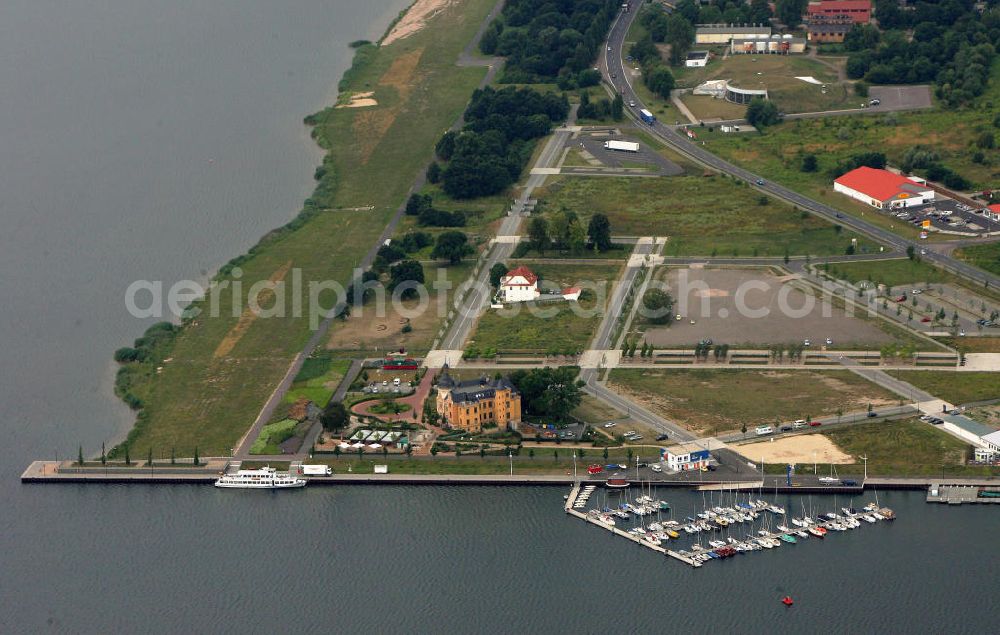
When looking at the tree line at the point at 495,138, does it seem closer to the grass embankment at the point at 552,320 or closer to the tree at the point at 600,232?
the tree at the point at 600,232

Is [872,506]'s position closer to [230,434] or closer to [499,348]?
[499,348]

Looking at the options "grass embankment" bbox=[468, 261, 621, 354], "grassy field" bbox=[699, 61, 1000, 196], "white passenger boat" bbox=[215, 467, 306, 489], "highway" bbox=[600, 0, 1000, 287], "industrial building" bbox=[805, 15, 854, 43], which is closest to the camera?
"white passenger boat" bbox=[215, 467, 306, 489]

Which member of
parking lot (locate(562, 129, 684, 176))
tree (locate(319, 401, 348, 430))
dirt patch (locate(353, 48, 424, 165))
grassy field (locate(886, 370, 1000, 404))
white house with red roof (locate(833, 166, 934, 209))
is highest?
dirt patch (locate(353, 48, 424, 165))

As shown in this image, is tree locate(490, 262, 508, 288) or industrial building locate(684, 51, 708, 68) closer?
tree locate(490, 262, 508, 288)

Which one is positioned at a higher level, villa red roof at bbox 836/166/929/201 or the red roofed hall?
the red roofed hall

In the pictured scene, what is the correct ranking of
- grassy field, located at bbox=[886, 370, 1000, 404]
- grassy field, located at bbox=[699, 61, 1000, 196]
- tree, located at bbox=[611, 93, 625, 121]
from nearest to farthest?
grassy field, located at bbox=[886, 370, 1000, 404] < grassy field, located at bbox=[699, 61, 1000, 196] < tree, located at bbox=[611, 93, 625, 121]

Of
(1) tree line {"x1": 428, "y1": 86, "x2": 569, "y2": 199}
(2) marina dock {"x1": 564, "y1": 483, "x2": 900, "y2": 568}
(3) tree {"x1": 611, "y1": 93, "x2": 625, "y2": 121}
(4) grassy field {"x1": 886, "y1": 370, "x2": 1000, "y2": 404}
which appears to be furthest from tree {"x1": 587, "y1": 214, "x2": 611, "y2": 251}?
(2) marina dock {"x1": 564, "y1": 483, "x2": 900, "y2": 568}

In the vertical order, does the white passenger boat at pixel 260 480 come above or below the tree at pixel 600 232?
below

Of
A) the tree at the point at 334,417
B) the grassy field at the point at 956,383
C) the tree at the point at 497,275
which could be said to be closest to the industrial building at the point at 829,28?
the tree at the point at 497,275

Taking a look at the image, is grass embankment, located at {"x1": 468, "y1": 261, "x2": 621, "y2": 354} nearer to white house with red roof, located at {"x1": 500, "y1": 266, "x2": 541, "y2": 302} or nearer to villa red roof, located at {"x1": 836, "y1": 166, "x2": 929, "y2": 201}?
white house with red roof, located at {"x1": 500, "y1": 266, "x2": 541, "y2": 302}
